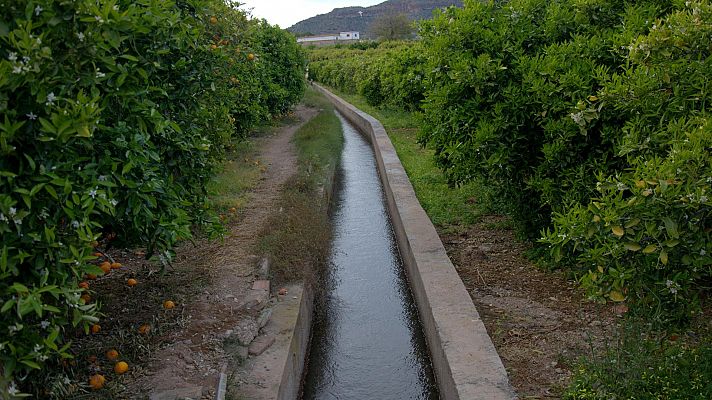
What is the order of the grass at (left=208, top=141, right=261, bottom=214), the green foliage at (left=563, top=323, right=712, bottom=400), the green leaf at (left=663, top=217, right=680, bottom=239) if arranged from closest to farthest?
the green leaf at (left=663, top=217, right=680, bottom=239) → the green foliage at (left=563, top=323, right=712, bottom=400) → the grass at (left=208, top=141, right=261, bottom=214)

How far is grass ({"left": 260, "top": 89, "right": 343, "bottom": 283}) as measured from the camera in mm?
5496

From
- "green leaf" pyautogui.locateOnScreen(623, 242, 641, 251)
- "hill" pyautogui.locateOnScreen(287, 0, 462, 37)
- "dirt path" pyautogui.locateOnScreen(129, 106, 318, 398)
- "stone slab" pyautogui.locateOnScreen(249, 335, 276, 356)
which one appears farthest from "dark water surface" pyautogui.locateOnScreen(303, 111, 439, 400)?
"hill" pyautogui.locateOnScreen(287, 0, 462, 37)

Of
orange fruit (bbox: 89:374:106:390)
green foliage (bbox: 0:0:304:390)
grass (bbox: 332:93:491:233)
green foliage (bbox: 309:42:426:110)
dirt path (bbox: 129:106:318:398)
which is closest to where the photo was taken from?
green foliage (bbox: 0:0:304:390)

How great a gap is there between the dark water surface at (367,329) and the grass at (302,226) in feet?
1.22

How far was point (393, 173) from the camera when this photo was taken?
9.73m

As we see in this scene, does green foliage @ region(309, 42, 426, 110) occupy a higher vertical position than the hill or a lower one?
lower

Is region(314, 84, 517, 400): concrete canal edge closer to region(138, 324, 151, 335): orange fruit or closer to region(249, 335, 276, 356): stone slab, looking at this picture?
region(249, 335, 276, 356): stone slab

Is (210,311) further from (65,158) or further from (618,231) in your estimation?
(618,231)

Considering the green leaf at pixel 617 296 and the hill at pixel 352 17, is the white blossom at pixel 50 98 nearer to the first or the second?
the green leaf at pixel 617 296

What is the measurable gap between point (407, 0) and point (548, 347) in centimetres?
9398

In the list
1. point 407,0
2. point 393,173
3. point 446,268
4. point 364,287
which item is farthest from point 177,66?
point 407,0

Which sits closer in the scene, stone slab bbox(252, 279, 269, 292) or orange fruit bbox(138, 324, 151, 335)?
orange fruit bbox(138, 324, 151, 335)

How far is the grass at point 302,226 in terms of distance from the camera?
5.50 m

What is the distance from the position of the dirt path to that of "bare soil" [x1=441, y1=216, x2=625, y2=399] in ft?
6.00
